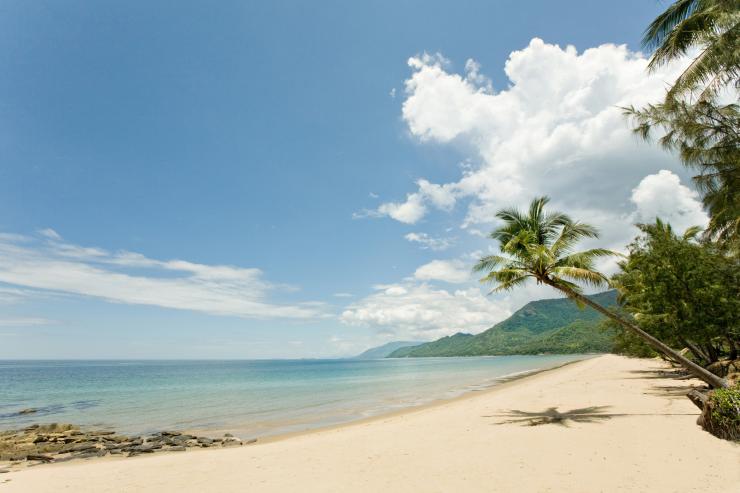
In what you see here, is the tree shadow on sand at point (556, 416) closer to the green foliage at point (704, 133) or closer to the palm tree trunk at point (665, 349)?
the palm tree trunk at point (665, 349)

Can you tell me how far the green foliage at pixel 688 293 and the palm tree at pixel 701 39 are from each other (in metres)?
8.09

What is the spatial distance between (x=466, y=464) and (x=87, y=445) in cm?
1461

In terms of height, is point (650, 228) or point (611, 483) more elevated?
point (650, 228)

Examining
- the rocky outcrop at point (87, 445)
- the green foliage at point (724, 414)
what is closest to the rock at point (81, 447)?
the rocky outcrop at point (87, 445)

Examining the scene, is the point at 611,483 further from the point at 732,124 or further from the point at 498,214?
the point at 732,124

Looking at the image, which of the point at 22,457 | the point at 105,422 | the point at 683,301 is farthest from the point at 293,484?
the point at 105,422

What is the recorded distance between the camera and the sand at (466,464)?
21.9 ft

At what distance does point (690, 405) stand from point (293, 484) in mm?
14287

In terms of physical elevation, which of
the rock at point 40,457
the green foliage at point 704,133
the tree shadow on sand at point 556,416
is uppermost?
the green foliage at point 704,133

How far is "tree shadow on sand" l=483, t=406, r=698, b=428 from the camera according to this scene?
38.3 feet

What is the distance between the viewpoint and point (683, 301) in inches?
621

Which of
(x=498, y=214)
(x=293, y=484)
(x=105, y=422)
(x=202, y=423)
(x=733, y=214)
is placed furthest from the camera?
(x=105, y=422)

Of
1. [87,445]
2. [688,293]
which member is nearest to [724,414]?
[688,293]

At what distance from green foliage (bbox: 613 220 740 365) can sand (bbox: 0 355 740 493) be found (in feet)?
16.6
